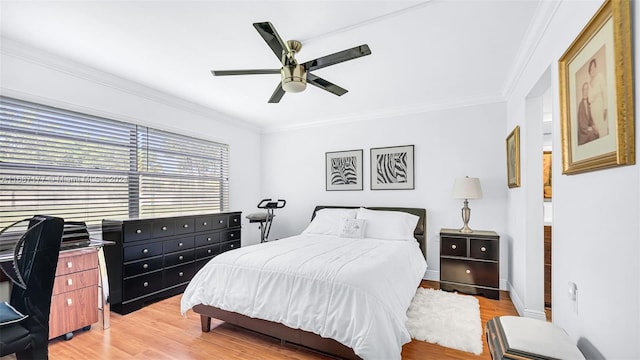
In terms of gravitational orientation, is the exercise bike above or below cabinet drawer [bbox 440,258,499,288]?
above

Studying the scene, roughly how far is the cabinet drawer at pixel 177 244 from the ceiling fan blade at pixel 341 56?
8.94 feet

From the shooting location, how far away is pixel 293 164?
17.8 feet

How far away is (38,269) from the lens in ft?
5.21

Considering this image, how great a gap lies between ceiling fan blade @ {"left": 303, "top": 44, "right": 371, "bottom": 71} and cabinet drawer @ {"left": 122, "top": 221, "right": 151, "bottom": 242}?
100 inches

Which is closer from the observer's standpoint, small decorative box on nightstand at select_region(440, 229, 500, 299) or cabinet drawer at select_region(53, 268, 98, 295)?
cabinet drawer at select_region(53, 268, 98, 295)

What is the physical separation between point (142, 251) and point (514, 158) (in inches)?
168

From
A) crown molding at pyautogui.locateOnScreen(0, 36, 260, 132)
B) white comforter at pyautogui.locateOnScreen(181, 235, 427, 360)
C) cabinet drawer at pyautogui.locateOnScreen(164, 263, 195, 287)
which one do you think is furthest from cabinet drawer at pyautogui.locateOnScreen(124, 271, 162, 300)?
crown molding at pyautogui.locateOnScreen(0, 36, 260, 132)

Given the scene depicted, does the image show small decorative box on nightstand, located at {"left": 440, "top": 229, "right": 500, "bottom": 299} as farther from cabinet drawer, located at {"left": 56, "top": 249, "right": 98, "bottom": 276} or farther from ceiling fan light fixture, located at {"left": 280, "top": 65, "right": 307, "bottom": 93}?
cabinet drawer, located at {"left": 56, "top": 249, "right": 98, "bottom": 276}

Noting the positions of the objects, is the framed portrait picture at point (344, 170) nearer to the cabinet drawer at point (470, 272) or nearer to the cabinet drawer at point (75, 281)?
the cabinet drawer at point (470, 272)

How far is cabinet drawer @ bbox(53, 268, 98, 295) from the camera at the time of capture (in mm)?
2516

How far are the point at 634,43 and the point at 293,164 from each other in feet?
15.2

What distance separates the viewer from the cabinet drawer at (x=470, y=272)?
345cm

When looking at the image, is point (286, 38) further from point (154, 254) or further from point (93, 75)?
point (154, 254)

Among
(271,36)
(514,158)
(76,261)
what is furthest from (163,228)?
(514,158)
